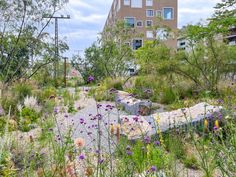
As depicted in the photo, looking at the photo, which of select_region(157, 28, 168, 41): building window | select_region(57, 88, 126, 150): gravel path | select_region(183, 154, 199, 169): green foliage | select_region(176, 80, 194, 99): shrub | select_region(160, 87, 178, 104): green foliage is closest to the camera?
select_region(57, 88, 126, 150): gravel path

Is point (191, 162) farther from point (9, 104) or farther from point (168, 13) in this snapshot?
point (168, 13)

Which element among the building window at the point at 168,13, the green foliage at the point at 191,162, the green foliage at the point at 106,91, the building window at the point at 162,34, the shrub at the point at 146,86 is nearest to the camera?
the green foliage at the point at 191,162

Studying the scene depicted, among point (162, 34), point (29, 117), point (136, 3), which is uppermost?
point (136, 3)

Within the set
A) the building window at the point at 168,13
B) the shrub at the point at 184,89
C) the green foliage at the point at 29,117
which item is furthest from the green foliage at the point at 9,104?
the building window at the point at 168,13

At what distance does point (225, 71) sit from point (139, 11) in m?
31.9

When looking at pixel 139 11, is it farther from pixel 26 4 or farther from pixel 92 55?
pixel 26 4

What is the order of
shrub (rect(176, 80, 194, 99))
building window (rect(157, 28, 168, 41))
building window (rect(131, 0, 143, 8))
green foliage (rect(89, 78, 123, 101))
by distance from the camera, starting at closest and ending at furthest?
shrub (rect(176, 80, 194, 99)) < green foliage (rect(89, 78, 123, 101)) < building window (rect(157, 28, 168, 41)) < building window (rect(131, 0, 143, 8))

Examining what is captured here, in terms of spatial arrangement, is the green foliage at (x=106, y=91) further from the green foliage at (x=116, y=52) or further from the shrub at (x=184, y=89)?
the green foliage at (x=116, y=52)

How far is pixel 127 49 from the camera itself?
18391mm

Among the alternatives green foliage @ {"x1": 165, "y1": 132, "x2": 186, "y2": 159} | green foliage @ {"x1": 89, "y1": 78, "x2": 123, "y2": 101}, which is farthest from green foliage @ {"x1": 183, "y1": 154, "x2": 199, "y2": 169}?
green foliage @ {"x1": 89, "y1": 78, "x2": 123, "y2": 101}

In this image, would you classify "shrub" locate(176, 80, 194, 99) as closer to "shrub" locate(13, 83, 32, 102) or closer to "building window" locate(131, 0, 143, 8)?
"shrub" locate(13, 83, 32, 102)

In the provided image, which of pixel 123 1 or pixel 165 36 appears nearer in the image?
pixel 165 36

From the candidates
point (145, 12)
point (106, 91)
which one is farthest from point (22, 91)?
point (145, 12)

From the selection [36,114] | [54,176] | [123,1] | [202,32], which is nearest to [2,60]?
[36,114]
